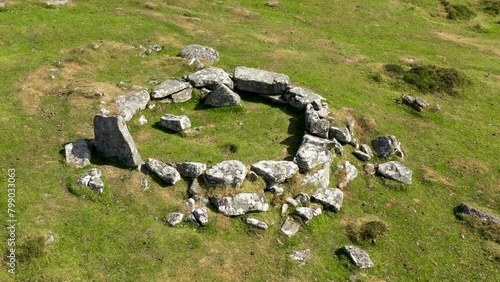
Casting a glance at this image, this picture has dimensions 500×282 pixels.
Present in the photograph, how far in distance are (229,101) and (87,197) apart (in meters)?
16.2

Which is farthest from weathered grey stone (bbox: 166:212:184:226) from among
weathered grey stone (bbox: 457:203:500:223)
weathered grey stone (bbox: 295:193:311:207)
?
weathered grey stone (bbox: 457:203:500:223)

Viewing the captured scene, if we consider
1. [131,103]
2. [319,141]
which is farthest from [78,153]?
[319,141]

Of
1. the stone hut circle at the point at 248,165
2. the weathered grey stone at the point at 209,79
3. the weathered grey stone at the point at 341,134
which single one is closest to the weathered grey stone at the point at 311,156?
the stone hut circle at the point at 248,165

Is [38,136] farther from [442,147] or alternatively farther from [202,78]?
[442,147]

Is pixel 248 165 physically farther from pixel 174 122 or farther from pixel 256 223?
pixel 174 122

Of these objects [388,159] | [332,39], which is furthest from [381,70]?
[388,159]

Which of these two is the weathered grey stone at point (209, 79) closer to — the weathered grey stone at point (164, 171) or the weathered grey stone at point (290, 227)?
the weathered grey stone at point (164, 171)

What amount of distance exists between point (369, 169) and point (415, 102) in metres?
14.1

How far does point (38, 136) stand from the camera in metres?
32.0

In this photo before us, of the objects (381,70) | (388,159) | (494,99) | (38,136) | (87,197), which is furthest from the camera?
(381,70)

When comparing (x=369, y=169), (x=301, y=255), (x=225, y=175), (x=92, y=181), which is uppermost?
(x=225, y=175)

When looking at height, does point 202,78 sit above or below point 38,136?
above

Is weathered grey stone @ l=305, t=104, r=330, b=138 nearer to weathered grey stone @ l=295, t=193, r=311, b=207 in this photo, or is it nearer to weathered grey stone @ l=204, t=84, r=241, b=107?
weathered grey stone @ l=295, t=193, r=311, b=207

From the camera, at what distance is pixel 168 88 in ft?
128
